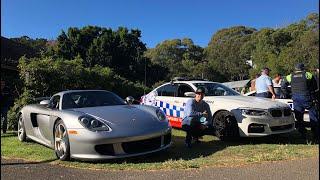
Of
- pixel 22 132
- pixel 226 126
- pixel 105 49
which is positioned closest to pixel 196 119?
pixel 226 126

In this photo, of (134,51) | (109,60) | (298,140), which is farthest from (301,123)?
(134,51)

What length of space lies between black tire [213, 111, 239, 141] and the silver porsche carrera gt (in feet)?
5.74

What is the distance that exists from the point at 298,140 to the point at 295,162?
2.82m

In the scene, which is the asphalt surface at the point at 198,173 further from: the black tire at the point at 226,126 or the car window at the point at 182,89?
the car window at the point at 182,89

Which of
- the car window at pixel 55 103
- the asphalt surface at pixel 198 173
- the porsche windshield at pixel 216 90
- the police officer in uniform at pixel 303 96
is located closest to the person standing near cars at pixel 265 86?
the porsche windshield at pixel 216 90

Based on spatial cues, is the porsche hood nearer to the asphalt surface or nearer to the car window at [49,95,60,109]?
the car window at [49,95,60,109]

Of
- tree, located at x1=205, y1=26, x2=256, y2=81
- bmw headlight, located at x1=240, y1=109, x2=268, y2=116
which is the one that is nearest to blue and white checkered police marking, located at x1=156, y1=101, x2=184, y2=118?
bmw headlight, located at x1=240, y1=109, x2=268, y2=116

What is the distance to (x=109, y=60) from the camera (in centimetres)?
5009

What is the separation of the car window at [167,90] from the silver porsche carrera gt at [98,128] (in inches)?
105

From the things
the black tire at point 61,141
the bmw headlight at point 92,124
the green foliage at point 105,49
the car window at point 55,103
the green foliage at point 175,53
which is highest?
the green foliage at point 175,53

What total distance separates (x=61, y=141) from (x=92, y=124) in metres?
0.72

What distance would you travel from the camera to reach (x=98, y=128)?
7.07 meters

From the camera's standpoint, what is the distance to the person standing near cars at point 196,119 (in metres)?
8.66

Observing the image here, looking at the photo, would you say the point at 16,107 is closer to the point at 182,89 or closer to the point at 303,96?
the point at 182,89
